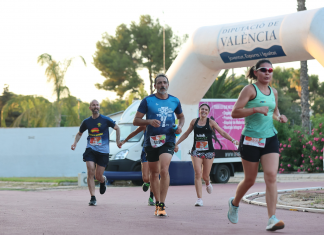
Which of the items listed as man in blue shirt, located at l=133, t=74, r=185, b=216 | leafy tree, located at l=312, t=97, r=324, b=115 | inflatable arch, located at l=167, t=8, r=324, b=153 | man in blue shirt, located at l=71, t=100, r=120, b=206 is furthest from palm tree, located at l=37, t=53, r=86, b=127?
leafy tree, located at l=312, t=97, r=324, b=115

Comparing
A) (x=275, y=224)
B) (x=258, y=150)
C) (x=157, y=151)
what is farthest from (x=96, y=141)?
(x=275, y=224)

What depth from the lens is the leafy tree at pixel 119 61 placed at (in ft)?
154

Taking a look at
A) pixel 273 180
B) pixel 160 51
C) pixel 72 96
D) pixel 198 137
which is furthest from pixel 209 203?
pixel 160 51

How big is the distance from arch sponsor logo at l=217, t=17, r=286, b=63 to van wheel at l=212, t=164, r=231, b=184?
16.6 feet

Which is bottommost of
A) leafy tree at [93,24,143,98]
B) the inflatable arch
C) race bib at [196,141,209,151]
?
race bib at [196,141,209,151]

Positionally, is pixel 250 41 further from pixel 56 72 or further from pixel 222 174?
pixel 56 72

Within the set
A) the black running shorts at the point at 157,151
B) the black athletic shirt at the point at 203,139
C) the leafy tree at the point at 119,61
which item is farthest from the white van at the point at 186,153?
the leafy tree at the point at 119,61

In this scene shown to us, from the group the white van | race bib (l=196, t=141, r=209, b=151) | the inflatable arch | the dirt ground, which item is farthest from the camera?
the white van

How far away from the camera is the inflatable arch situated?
1193 cm

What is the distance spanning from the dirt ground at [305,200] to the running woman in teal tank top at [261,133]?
114 inches

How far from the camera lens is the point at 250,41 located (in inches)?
518

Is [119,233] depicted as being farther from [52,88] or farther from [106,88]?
[106,88]

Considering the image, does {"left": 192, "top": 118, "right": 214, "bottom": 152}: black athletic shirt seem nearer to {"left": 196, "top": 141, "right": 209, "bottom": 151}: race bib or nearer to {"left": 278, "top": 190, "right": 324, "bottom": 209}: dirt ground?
{"left": 196, "top": 141, "right": 209, "bottom": 151}: race bib

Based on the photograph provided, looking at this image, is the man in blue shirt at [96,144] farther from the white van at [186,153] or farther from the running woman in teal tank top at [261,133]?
the white van at [186,153]
